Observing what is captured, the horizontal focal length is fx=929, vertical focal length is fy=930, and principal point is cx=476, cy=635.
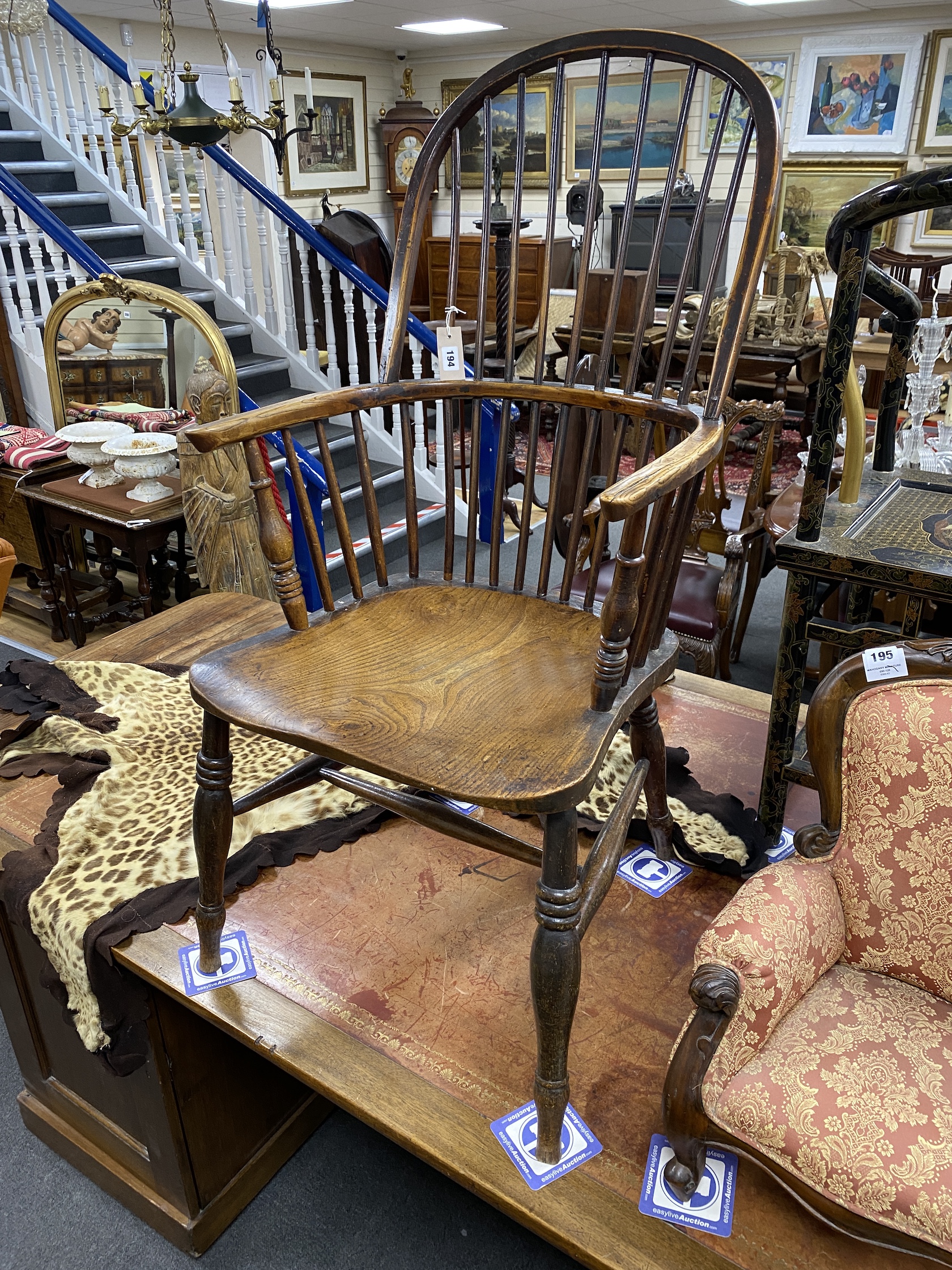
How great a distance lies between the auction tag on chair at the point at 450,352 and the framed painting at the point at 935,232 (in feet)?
21.4

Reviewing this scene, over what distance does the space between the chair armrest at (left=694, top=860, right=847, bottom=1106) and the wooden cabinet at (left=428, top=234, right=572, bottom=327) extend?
5638 mm

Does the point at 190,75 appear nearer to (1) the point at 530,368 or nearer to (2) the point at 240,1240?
(2) the point at 240,1240

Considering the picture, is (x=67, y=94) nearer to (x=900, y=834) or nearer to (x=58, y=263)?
(x=58, y=263)

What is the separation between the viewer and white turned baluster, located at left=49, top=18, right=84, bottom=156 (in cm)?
480

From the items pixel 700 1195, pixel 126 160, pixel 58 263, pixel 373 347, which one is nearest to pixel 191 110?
pixel 58 263

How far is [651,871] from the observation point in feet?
4.94

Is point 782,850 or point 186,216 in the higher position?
point 186,216

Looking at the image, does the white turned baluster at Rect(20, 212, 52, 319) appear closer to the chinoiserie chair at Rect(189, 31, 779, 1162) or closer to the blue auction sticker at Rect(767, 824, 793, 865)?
the chinoiserie chair at Rect(189, 31, 779, 1162)

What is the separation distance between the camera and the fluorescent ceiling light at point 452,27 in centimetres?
693

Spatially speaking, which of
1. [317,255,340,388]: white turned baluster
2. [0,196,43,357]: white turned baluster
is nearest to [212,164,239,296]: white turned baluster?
[317,255,340,388]: white turned baluster

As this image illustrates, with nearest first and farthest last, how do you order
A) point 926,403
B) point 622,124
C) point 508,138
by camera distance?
point 926,403, point 622,124, point 508,138

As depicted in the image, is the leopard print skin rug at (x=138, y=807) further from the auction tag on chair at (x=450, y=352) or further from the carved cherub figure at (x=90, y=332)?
the carved cherub figure at (x=90, y=332)

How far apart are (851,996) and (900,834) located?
0.20 meters

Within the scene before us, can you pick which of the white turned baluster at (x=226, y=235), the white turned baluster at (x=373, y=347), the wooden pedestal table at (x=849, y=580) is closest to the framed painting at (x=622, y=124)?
the white turned baluster at (x=373, y=347)
